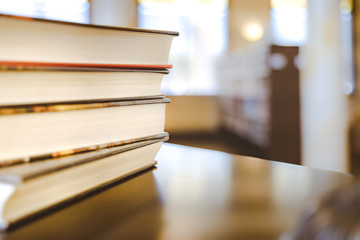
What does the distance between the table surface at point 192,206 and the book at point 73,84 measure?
116 mm

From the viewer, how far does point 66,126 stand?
365mm

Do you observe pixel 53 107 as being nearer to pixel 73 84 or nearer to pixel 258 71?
pixel 73 84

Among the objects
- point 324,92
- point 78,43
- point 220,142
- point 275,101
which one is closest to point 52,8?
point 220,142

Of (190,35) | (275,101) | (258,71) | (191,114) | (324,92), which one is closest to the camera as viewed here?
(324,92)

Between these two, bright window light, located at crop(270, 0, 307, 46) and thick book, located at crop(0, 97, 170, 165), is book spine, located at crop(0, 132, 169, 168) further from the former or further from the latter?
bright window light, located at crop(270, 0, 307, 46)

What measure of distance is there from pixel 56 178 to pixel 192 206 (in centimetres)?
14

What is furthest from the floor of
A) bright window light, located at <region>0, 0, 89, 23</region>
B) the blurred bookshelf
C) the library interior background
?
bright window light, located at <region>0, 0, 89, 23</region>

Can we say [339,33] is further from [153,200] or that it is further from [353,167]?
[153,200]

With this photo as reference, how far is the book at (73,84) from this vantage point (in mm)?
318

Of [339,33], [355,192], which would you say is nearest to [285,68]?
[339,33]

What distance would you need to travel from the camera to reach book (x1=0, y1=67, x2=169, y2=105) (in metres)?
0.32

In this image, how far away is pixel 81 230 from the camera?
0.30 metres

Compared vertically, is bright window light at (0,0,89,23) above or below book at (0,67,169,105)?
above

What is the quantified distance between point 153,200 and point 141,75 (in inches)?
6.7
